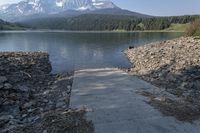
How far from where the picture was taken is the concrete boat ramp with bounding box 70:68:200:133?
10.2 metres

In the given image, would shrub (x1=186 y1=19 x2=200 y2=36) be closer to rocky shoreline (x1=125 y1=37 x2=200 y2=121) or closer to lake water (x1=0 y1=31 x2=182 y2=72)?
lake water (x1=0 y1=31 x2=182 y2=72)

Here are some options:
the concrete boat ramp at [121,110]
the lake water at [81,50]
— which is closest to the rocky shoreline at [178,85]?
the concrete boat ramp at [121,110]

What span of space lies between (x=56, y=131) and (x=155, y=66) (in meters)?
17.0

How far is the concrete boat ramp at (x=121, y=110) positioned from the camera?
1023 cm

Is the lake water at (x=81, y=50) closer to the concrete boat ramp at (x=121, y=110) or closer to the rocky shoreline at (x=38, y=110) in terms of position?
the rocky shoreline at (x=38, y=110)

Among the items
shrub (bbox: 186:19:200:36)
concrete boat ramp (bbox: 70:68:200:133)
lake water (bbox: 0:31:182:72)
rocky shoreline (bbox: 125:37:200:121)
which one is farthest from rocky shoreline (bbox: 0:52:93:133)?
shrub (bbox: 186:19:200:36)

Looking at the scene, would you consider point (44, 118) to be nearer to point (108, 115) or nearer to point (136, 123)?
point (108, 115)

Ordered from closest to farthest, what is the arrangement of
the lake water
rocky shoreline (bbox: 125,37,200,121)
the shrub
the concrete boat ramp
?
the concrete boat ramp, rocky shoreline (bbox: 125,37,200,121), the lake water, the shrub

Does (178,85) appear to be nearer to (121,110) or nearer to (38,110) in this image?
(121,110)

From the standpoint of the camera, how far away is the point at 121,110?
1178 centimetres

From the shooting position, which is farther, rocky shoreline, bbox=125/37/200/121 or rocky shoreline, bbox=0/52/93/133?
rocky shoreline, bbox=125/37/200/121

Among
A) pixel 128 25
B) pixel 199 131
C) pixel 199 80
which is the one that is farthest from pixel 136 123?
pixel 128 25

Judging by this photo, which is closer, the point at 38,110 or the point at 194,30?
the point at 38,110

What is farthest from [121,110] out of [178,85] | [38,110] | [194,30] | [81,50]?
[194,30]
